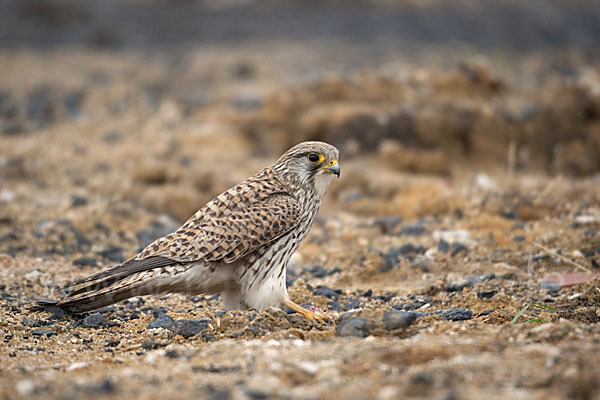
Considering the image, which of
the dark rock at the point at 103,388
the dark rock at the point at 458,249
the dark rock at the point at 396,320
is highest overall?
the dark rock at the point at 103,388

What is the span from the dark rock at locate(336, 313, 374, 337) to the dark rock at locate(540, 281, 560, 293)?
1.86 m

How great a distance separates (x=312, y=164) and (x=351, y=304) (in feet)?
3.64

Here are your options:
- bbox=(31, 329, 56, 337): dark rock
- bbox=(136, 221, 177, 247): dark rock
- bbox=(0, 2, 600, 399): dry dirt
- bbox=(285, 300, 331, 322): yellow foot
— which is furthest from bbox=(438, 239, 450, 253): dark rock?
bbox=(31, 329, 56, 337): dark rock

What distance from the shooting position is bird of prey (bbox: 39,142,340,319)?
4.43 m

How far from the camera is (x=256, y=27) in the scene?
1816 cm

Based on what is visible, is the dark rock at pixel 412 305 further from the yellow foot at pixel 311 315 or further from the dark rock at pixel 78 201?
the dark rock at pixel 78 201

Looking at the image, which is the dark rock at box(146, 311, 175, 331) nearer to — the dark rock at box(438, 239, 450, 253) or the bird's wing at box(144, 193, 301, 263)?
the bird's wing at box(144, 193, 301, 263)

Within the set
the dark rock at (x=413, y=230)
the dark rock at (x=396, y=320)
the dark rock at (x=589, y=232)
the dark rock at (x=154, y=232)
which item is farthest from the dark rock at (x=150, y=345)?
the dark rock at (x=589, y=232)

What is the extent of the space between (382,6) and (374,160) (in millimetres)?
11641

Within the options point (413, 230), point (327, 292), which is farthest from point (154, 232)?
point (413, 230)

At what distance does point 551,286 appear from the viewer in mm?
5125

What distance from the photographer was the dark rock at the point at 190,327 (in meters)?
4.27

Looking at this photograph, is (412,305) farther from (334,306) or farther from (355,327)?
(355,327)

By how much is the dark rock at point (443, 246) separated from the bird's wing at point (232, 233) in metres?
1.83
